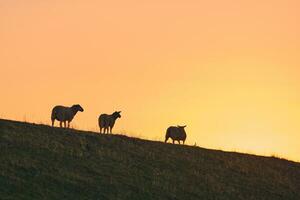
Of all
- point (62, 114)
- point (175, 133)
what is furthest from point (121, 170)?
point (175, 133)

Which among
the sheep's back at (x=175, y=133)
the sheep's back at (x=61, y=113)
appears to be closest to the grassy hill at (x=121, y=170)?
the sheep's back at (x=61, y=113)

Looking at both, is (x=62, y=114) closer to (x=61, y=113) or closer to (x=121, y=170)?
(x=61, y=113)

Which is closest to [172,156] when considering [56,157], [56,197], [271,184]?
[271,184]

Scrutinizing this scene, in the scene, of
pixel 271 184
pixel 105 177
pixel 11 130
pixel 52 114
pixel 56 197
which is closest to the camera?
pixel 56 197

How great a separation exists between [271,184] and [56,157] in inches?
573

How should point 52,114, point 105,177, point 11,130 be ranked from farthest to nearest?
point 52,114, point 11,130, point 105,177

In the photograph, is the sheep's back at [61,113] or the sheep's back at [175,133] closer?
the sheep's back at [61,113]

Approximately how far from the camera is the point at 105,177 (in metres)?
48.5

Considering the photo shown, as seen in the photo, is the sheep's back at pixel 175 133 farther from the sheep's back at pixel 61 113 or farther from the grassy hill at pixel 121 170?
the sheep's back at pixel 61 113

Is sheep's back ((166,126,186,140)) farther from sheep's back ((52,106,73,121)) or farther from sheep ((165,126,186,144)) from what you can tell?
sheep's back ((52,106,73,121))

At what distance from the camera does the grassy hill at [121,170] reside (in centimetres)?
4475

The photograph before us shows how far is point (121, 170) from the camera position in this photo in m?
50.6

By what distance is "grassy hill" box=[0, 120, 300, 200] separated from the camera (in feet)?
147

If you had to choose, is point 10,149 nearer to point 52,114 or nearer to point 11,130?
point 11,130
